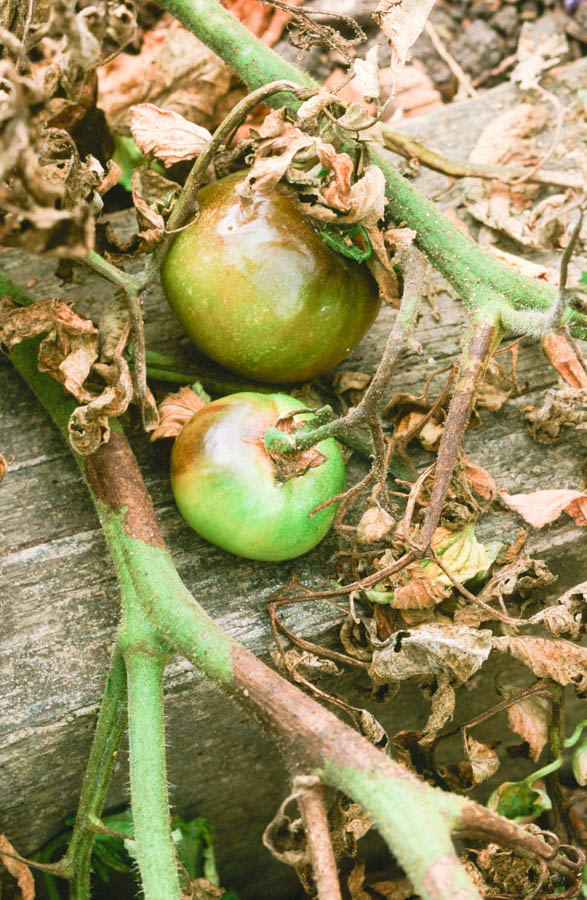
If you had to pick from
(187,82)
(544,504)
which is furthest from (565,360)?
(187,82)

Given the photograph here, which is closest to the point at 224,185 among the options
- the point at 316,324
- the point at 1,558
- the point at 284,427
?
the point at 316,324

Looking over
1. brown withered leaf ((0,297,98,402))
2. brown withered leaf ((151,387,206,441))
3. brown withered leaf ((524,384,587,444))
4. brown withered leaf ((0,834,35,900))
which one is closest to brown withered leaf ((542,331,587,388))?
brown withered leaf ((524,384,587,444))

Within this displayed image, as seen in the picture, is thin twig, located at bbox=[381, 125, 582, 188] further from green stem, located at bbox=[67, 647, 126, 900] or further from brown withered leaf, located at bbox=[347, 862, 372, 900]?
brown withered leaf, located at bbox=[347, 862, 372, 900]

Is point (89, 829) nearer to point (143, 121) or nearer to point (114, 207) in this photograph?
point (143, 121)

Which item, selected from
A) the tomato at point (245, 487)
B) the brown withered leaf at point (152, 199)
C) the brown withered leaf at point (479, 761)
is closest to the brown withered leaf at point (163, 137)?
the brown withered leaf at point (152, 199)

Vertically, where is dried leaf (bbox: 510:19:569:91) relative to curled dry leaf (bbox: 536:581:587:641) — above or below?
above

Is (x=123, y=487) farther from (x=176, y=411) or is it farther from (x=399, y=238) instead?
(x=399, y=238)

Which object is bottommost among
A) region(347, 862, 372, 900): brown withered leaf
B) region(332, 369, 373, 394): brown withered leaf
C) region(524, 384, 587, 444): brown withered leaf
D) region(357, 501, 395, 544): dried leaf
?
region(347, 862, 372, 900): brown withered leaf
